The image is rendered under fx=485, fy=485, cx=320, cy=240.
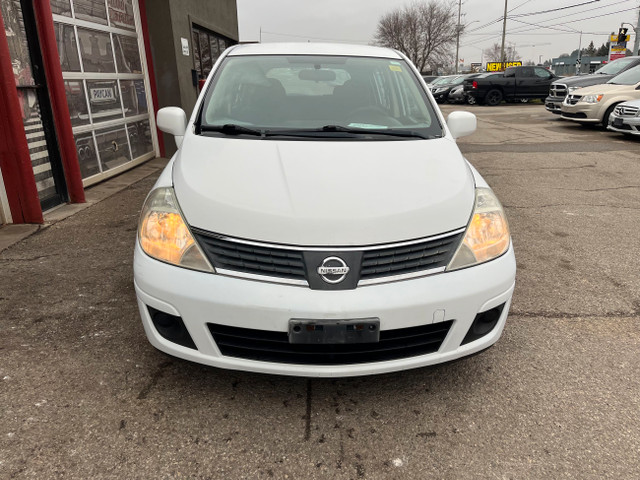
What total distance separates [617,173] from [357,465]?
7214 millimetres

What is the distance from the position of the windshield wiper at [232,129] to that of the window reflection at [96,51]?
4.60 meters

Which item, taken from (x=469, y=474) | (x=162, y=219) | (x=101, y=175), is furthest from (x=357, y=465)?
(x=101, y=175)

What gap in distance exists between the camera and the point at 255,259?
1.99 metres

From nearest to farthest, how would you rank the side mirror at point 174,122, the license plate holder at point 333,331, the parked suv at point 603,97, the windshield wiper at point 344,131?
1. the license plate holder at point 333,331
2. the windshield wiper at point 344,131
3. the side mirror at point 174,122
4. the parked suv at point 603,97

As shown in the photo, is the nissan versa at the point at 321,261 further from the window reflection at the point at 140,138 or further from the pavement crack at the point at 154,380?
the window reflection at the point at 140,138

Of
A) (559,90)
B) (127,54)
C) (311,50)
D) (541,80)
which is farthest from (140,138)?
(541,80)

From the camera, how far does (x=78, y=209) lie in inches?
212

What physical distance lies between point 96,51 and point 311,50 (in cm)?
460

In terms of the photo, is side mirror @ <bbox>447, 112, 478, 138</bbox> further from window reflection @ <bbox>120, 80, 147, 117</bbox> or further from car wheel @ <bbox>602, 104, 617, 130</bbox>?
car wheel @ <bbox>602, 104, 617, 130</bbox>

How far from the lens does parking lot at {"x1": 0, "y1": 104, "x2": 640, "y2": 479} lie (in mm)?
1898

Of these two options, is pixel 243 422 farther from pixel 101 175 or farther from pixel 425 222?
pixel 101 175

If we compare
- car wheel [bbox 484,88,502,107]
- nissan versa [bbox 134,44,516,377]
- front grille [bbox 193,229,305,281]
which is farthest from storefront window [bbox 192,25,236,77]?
car wheel [bbox 484,88,502,107]

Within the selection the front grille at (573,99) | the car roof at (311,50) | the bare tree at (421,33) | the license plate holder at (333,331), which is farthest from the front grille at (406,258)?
the bare tree at (421,33)

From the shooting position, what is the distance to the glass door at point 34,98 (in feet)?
15.3
